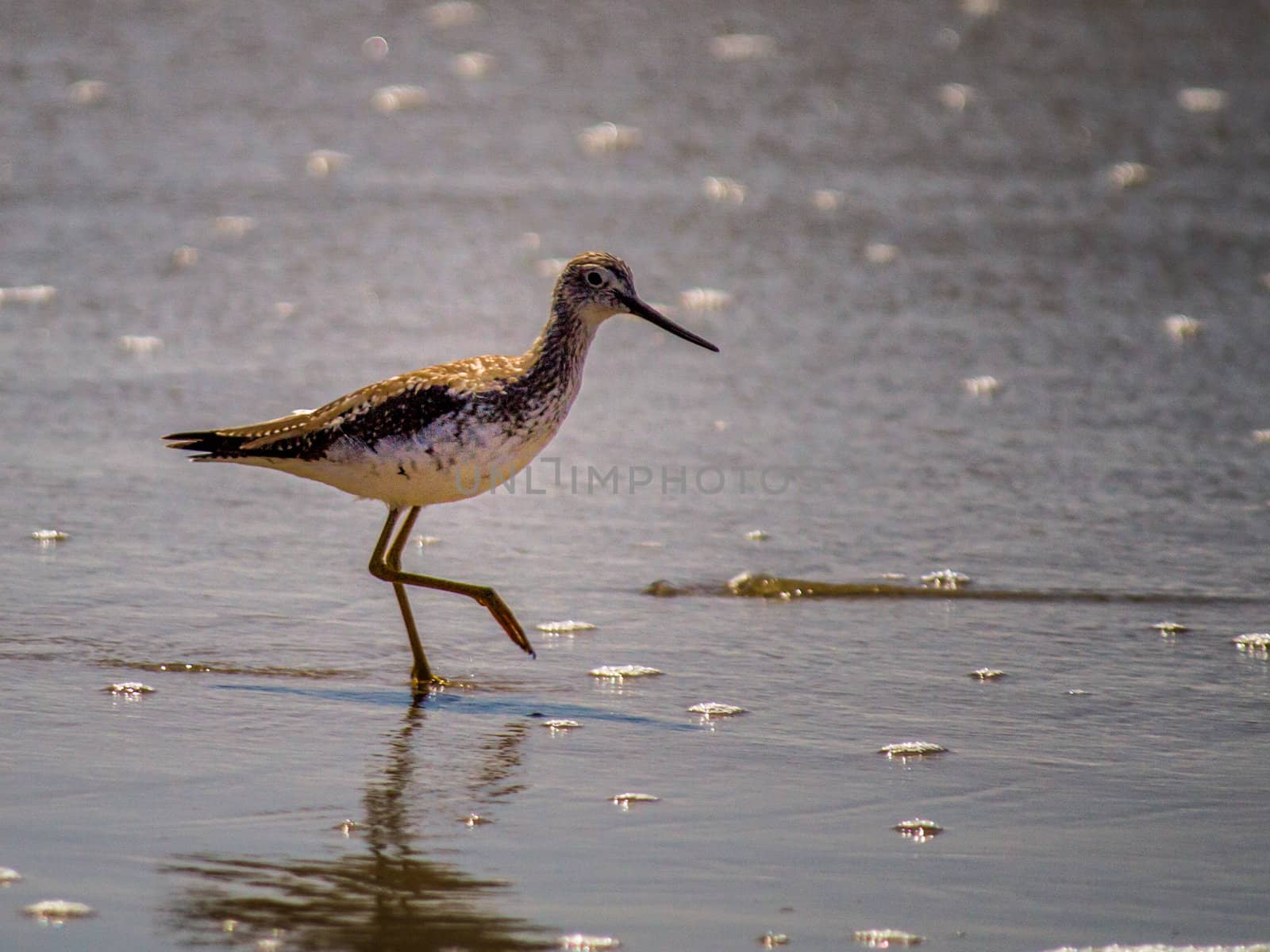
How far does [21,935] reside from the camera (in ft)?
13.1

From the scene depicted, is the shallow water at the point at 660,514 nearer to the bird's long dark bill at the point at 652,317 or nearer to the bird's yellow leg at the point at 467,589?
the bird's yellow leg at the point at 467,589

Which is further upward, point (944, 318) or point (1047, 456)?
point (944, 318)

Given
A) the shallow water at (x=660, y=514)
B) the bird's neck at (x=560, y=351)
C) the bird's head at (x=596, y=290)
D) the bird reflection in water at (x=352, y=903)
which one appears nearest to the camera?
the bird reflection in water at (x=352, y=903)

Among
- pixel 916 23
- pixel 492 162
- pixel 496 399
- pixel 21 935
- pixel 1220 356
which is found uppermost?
pixel 916 23

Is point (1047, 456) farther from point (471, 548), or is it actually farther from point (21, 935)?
point (21, 935)

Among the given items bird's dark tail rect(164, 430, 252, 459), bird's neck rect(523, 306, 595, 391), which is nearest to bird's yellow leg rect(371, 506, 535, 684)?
bird's dark tail rect(164, 430, 252, 459)

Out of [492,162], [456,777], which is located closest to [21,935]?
[456,777]

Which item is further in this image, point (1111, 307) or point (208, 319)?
point (1111, 307)

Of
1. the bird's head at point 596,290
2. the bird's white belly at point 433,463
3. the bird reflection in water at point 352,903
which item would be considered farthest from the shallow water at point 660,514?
the bird's head at point 596,290

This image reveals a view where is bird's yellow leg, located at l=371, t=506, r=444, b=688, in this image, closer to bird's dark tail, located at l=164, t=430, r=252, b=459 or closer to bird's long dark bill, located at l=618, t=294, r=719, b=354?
bird's dark tail, located at l=164, t=430, r=252, b=459

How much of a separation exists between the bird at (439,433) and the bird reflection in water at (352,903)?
1.52 m

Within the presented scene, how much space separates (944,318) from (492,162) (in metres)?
4.74

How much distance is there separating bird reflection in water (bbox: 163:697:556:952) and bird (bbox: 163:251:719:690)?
1524 mm

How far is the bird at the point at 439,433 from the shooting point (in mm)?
6168
